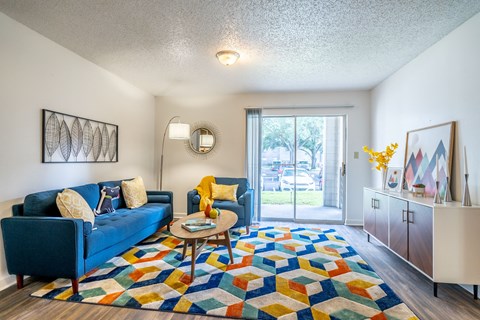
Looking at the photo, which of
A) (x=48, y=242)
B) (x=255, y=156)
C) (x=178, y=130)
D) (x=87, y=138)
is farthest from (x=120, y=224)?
(x=255, y=156)

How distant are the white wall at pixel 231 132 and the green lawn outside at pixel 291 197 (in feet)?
1.95

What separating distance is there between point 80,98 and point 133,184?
1.42 metres

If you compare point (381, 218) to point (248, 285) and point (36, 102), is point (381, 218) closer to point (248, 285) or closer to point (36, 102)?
point (248, 285)

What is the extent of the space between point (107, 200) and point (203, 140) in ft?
7.41

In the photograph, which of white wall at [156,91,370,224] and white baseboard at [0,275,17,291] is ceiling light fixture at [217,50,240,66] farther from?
white baseboard at [0,275,17,291]

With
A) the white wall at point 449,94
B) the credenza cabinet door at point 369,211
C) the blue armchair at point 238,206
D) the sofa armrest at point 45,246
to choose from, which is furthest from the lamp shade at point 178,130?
the white wall at point 449,94

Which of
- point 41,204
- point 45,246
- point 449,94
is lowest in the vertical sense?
point 45,246

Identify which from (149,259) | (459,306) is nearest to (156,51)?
(149,259)

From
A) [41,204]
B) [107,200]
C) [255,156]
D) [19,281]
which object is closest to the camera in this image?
[19,281]

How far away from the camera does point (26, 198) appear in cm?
238

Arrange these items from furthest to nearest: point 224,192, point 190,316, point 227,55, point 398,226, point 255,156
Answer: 1. point 255,156
2. point 224,192
3. point 227,55
4. point 398,226
5. point 190,316

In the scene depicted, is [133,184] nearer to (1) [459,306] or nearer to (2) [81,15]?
(2) [81,15]

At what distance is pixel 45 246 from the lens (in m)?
2.20

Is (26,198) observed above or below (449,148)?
below
